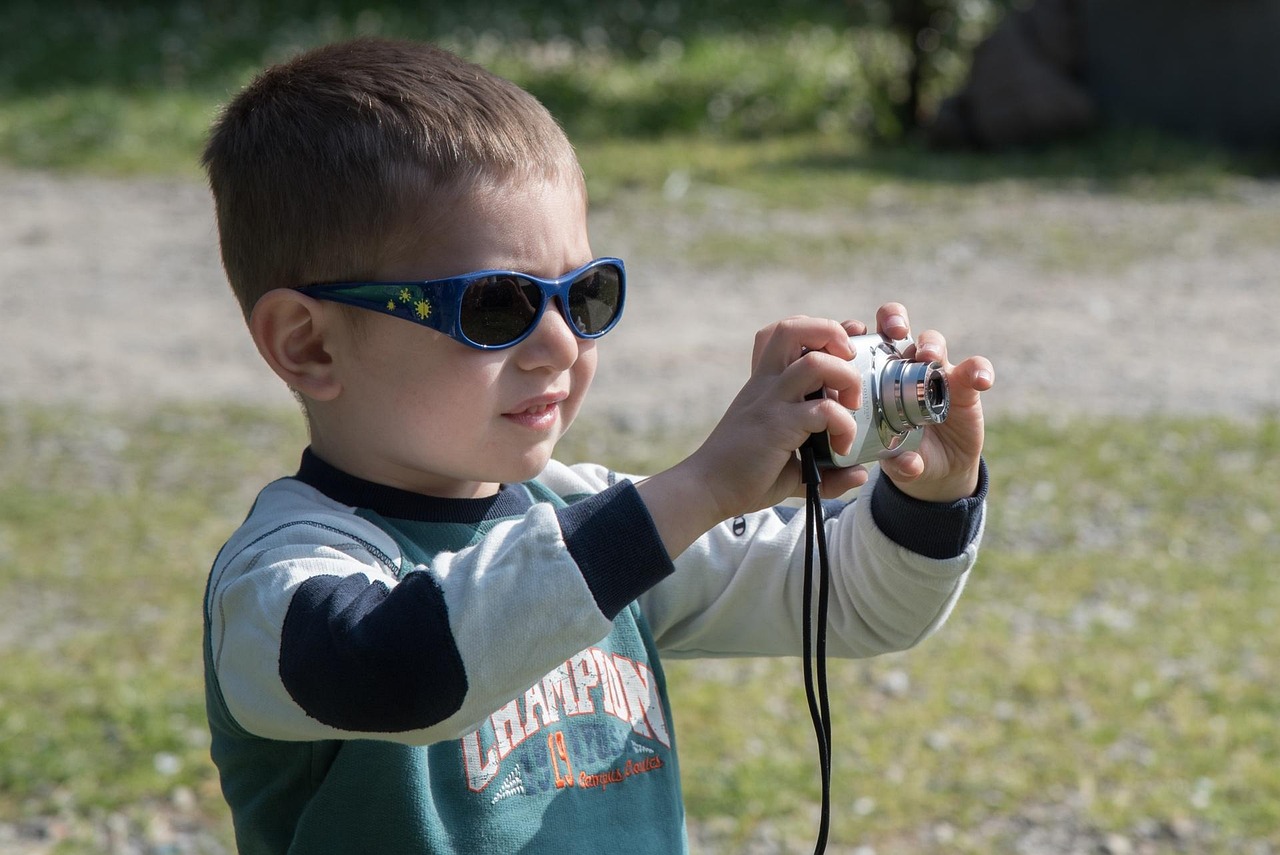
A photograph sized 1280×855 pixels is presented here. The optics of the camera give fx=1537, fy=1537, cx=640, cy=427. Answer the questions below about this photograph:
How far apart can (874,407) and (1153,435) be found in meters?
4.73

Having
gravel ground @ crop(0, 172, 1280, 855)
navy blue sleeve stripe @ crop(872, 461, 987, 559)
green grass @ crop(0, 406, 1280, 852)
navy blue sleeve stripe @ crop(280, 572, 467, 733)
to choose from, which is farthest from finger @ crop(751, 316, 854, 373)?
gravel ground @ crop(0, 172, 1280, 855)

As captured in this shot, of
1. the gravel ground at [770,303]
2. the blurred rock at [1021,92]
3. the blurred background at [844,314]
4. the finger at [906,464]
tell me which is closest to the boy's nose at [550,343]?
the finger at [906,464]

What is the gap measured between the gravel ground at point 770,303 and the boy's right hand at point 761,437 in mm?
4588

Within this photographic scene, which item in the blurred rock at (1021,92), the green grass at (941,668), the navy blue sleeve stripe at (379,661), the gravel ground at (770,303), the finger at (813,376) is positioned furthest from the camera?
the blurred rock at (1021,92)

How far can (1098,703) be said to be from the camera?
410 centimetres

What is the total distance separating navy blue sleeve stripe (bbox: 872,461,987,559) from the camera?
6.19 ft

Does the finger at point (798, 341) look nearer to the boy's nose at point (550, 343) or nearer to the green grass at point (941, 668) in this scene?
the boy's nose at point (550, 343)

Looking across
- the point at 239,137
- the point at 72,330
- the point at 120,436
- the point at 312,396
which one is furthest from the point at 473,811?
the point at 72,330

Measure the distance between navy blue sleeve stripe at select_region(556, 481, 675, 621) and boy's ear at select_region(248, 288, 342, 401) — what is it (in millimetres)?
403

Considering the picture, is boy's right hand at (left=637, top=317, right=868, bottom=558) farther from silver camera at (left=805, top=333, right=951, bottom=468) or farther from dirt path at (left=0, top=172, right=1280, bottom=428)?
dirt path at (left=0, top=172, right=1280, bottom=428)

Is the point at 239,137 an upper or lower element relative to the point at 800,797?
upper

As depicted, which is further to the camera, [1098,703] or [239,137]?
[1098,703]

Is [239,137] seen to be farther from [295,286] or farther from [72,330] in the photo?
[72,330]

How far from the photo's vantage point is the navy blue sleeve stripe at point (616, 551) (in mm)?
1505
